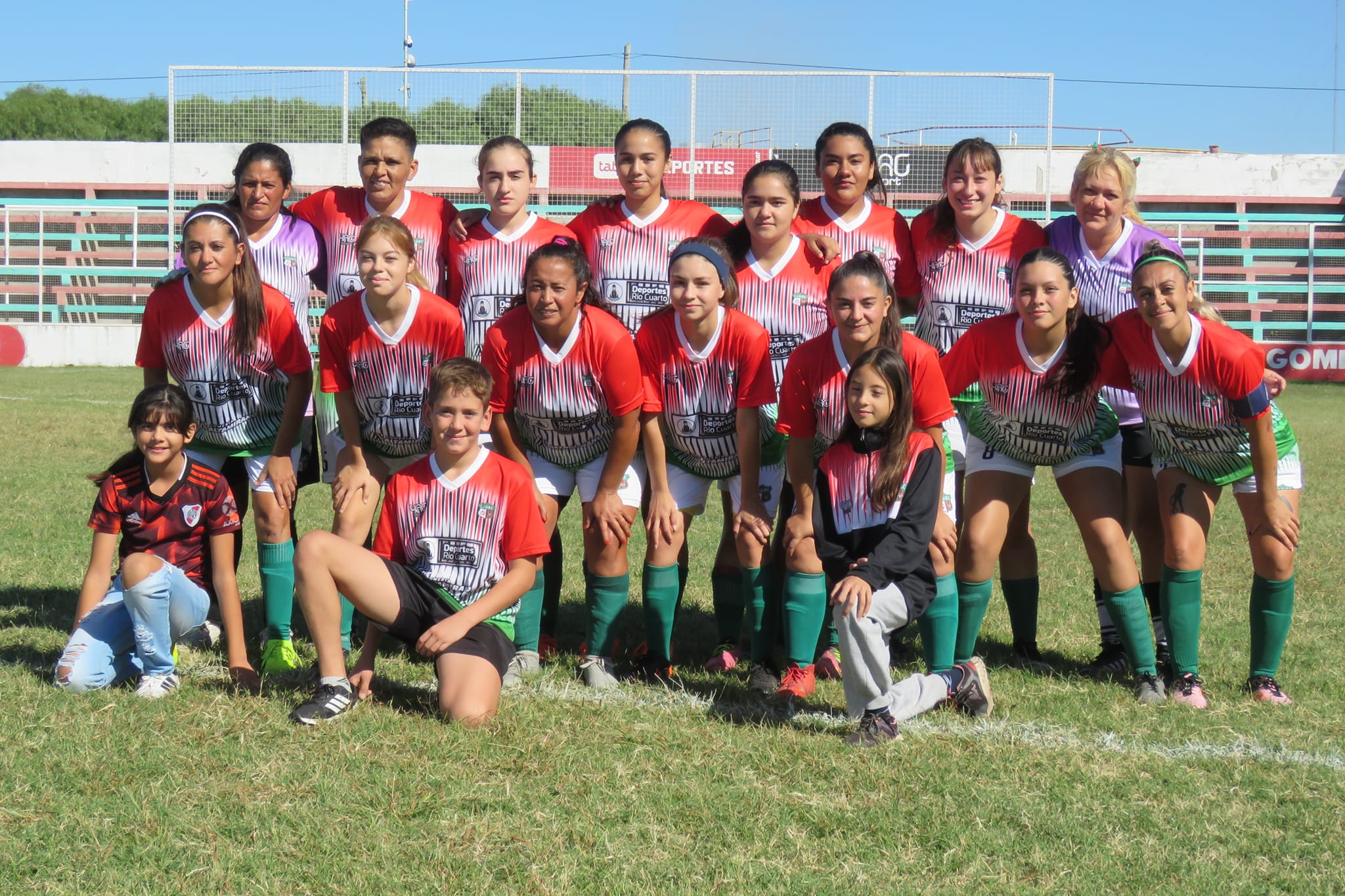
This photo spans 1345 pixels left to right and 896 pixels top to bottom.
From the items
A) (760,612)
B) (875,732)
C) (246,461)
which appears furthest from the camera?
(246,461)

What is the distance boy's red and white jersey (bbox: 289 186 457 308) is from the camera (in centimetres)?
484

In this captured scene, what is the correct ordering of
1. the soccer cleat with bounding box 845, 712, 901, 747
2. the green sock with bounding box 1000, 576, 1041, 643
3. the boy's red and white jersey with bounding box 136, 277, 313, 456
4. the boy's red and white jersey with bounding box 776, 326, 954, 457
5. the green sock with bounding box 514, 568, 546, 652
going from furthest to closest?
1. the green sock with bounding box 1000, 576, 1041, 643
2. the boy's red and white jersey with bounding box 136, 277, 313, 456
3. the green sock with bounding box 514, 568, 546, 652
4. the boy's red and white jersey with bounding box 776, 326, 954, 457
5. the soccer cleat with bounding box 845, 712, 901, 747

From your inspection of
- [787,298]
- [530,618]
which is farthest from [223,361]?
[787,298]

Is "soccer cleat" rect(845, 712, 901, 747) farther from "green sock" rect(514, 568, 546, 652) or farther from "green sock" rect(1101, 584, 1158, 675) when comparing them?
"green sock" rect(514, 568, 546, 652)

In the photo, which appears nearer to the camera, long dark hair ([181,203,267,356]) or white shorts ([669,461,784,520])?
long dark hair ([181,203,267,356])

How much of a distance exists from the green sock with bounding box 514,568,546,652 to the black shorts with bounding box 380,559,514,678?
40 centimetres

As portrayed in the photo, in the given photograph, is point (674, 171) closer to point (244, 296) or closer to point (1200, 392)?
point (244, 296)

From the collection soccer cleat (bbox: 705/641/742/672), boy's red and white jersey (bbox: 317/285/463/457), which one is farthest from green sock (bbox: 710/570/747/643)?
boy's red and white jersey (bbox: 317/285/463/457)

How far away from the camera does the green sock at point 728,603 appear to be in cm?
460

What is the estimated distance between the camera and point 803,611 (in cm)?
395

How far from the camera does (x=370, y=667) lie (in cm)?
380

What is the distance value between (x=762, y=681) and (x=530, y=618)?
0.85 metres

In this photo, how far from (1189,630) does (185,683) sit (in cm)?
334

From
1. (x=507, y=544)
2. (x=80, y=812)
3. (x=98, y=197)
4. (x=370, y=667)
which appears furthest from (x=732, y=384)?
(x=98, y=197)
